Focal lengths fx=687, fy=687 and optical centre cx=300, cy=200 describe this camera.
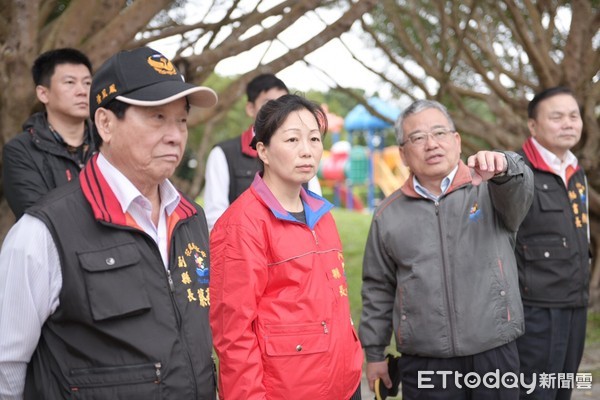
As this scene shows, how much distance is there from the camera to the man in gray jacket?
3004 millimetres

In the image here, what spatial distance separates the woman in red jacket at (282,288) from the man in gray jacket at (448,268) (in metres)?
0.51

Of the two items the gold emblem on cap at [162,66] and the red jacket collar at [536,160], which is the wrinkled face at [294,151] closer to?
the gold emblem on cap at [162,66]

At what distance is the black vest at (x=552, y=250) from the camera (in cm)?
385

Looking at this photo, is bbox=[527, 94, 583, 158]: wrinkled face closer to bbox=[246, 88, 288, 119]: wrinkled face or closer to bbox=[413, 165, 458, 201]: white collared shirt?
bbox=[413, 165, 458, 201]: white collared shirt

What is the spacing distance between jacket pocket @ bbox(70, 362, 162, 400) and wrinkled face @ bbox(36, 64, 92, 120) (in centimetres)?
204

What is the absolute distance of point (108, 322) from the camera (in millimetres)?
1808

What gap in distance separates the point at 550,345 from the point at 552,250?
0.53 m

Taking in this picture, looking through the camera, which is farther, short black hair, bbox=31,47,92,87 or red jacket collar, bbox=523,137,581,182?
red jacket collar, bbox=523,137,581,182

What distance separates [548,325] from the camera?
12.5ft

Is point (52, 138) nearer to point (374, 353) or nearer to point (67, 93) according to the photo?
point (67, 93)

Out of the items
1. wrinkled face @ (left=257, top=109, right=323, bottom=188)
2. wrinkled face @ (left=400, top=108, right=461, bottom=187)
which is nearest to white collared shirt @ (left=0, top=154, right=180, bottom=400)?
wrinkled face @ (left=257, top=109, right=323, bottom=188)

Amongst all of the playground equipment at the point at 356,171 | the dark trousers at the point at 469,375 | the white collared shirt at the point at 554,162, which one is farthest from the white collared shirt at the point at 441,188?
the playground equipment at the point at 356,171

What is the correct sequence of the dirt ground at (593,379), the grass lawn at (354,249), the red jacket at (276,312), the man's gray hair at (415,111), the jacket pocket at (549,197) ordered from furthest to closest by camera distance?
the grass lawn at (354,249) < the dirt ground at (593,379) < the jacket pocket at (549,197) < the man's gray hair at (415,111) < the red jacket at (276,312)

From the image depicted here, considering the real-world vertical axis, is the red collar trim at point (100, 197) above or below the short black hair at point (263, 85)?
below
